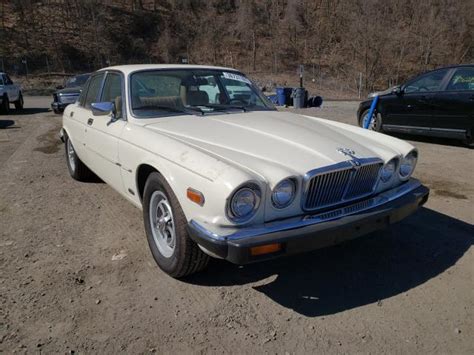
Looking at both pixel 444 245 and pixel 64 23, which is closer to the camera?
pixel 444 245

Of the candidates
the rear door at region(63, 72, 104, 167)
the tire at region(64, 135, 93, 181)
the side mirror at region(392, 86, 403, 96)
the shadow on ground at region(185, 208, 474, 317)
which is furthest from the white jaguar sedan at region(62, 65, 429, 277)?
the side mirror at region(392, 86, 403, 96)

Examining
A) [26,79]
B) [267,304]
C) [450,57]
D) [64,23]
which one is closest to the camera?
[267,304]

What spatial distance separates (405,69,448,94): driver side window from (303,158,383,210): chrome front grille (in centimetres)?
615

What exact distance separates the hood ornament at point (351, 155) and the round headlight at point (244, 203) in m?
0.85

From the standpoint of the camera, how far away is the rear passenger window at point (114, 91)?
4098 mm

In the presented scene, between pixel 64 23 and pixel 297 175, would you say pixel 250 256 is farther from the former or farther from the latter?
pixel 64 23

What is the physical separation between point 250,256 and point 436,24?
146ft

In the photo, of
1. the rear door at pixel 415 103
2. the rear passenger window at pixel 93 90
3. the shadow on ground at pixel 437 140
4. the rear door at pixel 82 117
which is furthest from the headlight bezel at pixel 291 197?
the shadow on ground at pixel 437 140

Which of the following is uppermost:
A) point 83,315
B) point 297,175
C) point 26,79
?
point 297,175

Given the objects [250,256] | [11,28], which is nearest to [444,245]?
[250,256]

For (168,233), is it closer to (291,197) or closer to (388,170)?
(291,197)

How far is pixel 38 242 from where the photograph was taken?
154 inches

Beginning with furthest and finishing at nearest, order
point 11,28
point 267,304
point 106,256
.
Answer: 1. point 11,28
2. point 106,256
3. point 267,304

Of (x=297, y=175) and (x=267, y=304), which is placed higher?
(x=297, y=175)
